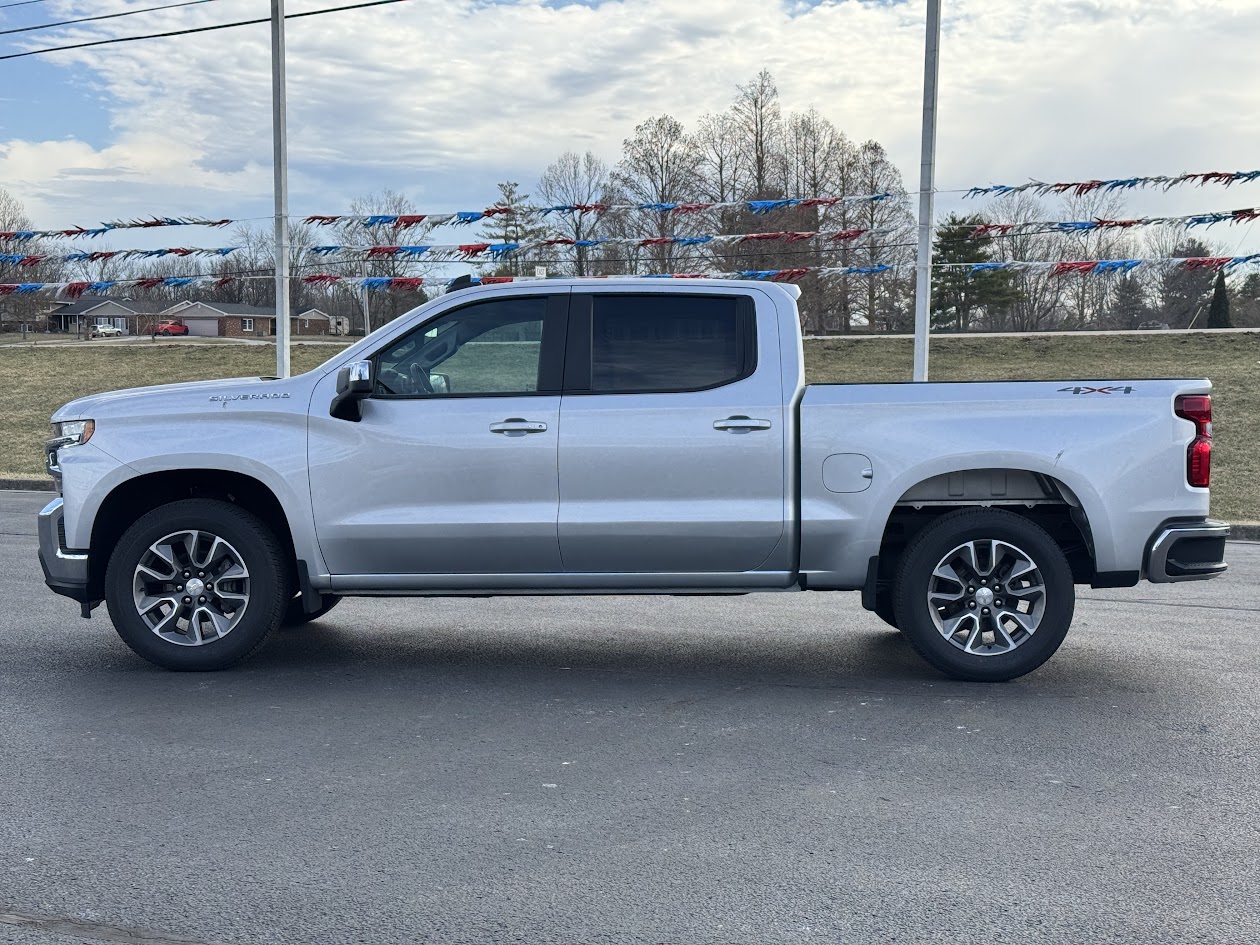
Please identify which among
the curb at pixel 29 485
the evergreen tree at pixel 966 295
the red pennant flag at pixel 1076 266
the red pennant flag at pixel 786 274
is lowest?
the curb at pixel 29 485

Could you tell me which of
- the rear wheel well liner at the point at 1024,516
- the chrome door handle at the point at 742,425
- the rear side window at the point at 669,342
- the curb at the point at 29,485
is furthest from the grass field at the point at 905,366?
the chrome door handle at the point at 742,425

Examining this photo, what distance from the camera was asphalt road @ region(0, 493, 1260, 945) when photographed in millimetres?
3740

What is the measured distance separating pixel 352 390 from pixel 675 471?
5.45 feet

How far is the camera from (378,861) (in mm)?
4129

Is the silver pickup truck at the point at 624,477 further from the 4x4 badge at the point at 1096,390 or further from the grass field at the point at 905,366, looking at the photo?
the grass field at the point at 905,366

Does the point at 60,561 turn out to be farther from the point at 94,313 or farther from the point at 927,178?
the point at 94,313

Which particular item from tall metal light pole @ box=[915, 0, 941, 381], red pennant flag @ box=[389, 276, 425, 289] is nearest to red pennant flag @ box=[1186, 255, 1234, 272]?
tall metal light pole @ box=[915, 0, 941, 381]

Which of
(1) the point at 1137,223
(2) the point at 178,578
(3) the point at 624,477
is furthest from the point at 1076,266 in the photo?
(2) the point at 178,578

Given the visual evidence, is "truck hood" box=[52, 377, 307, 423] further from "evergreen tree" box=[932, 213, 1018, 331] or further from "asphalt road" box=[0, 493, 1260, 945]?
"evergreen tree" box=[932, 213, 1018, 331]

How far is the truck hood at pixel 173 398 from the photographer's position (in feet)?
22.1

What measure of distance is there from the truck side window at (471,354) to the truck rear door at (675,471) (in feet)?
1.02

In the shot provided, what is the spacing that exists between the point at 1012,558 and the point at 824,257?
1192 inches

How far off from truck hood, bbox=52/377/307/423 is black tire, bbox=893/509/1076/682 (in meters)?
3.32

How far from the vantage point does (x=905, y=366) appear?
30469mm
